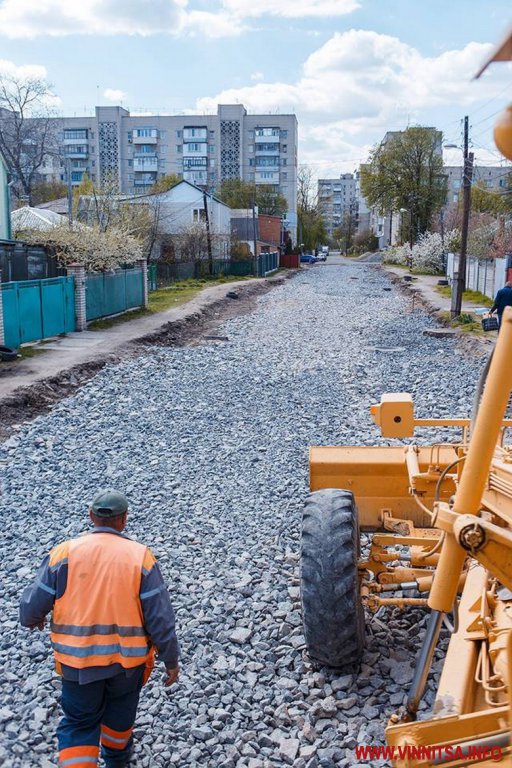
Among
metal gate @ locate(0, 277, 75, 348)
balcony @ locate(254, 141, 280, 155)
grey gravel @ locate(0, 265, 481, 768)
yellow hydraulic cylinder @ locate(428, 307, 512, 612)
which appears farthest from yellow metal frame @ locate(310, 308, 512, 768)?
balcony @ locate(254, 141, 280, 155)

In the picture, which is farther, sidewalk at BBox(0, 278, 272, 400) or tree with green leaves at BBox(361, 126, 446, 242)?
tree with green leaves at BBox(361, 126, 446, 242)

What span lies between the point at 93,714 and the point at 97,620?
1.76 feet

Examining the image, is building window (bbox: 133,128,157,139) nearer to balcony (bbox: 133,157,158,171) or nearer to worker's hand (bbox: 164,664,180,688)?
balcony (bbox: 133,157,158,171)

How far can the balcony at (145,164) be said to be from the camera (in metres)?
118

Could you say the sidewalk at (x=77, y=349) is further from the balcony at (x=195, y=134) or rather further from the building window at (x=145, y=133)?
the building window at (x=145, y=133)

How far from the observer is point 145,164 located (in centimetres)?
11762

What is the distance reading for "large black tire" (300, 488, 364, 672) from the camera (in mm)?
4988

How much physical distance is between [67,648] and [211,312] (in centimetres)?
2908

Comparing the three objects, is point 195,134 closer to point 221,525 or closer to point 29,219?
point 29,219

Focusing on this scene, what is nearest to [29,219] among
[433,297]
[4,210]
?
[4,210]

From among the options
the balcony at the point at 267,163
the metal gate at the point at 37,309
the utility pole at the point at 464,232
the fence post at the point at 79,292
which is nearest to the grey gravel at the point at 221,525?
the metal gate at the point at 37,309

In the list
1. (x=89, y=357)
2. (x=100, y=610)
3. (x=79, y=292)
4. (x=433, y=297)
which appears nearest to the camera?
(x=100, y=610)

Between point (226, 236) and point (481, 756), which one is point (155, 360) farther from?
point (226, 236)

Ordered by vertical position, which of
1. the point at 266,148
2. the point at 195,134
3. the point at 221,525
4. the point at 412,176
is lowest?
the point at 221,525
